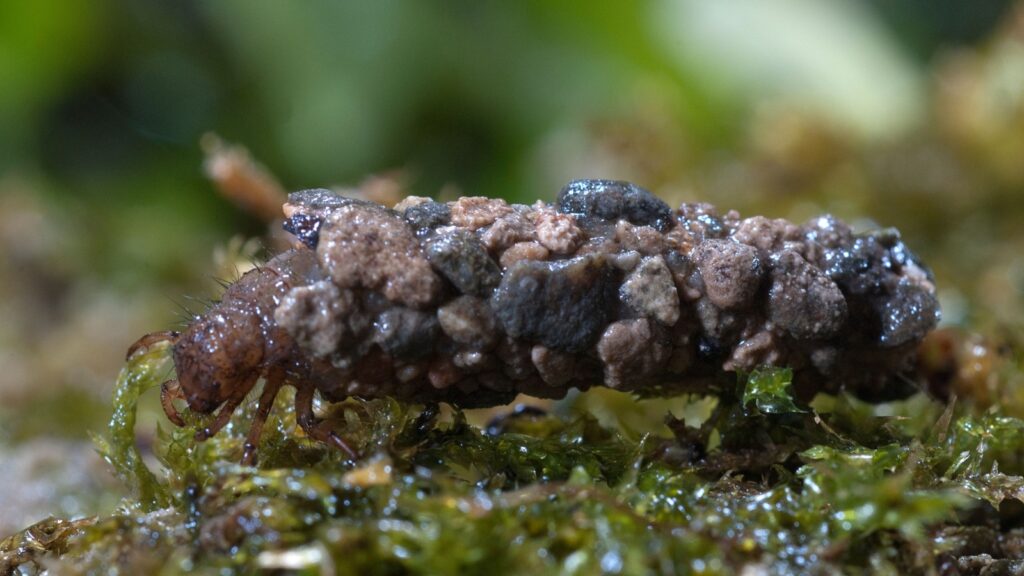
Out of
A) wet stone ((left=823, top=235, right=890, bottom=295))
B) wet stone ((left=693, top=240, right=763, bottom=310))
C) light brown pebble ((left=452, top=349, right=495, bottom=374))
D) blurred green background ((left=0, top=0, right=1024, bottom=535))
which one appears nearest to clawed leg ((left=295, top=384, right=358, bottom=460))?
light brown pebble ((left=452, top=349, right=495, bottom=374))

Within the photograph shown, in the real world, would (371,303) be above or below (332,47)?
below

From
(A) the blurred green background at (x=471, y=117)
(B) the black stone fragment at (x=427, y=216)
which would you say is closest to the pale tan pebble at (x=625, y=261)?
(B) the black stone fragment at (x=427, y=216)

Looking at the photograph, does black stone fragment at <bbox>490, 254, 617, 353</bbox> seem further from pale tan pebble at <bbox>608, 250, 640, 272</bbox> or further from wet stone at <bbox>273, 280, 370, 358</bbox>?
wet stone at <bbox>273, 280, 370, 358</bbox>

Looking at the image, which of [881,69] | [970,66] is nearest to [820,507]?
[970,66]

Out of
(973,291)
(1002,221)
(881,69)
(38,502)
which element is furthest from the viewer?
(881,69)

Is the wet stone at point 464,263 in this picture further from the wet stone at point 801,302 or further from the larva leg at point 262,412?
the wet stone at point 801,302

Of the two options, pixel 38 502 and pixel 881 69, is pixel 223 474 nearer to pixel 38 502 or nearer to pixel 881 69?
pixel 38 502

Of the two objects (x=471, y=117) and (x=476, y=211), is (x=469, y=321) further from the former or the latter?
(x=471, y=117)
